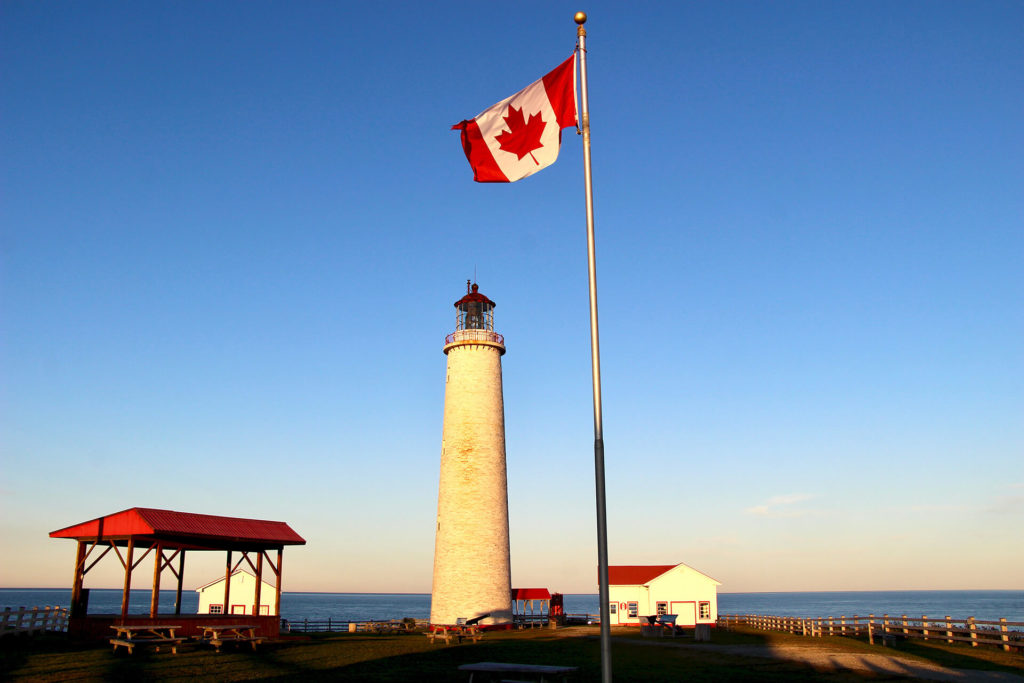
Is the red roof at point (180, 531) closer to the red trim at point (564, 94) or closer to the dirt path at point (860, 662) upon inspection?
the dirt path at point (860, 662)

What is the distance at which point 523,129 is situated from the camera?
15.1 meters

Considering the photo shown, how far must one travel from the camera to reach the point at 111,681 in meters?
18.5

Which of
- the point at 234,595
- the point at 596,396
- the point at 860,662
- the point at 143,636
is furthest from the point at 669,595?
the point at 596,396

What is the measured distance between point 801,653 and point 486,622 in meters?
15.9

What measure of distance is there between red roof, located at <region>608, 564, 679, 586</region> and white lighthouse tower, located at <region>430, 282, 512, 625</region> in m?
10.5

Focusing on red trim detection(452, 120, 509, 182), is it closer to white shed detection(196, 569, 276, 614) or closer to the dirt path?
the dirt path

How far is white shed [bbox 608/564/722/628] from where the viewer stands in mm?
47094

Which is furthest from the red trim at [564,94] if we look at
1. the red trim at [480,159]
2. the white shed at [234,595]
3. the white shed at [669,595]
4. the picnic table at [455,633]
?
the white shed at [234,595]

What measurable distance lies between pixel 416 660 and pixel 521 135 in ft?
58.9

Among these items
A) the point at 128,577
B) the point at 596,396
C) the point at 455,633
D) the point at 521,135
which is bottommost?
the point at 455,633

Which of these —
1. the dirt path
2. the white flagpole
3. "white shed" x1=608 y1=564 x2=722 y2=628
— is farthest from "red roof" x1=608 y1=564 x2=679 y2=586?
the white flagpole

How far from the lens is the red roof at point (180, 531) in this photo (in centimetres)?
2759

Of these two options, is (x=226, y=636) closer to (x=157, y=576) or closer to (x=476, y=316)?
(x=157, y=576)

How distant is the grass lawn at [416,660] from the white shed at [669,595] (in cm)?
1267
